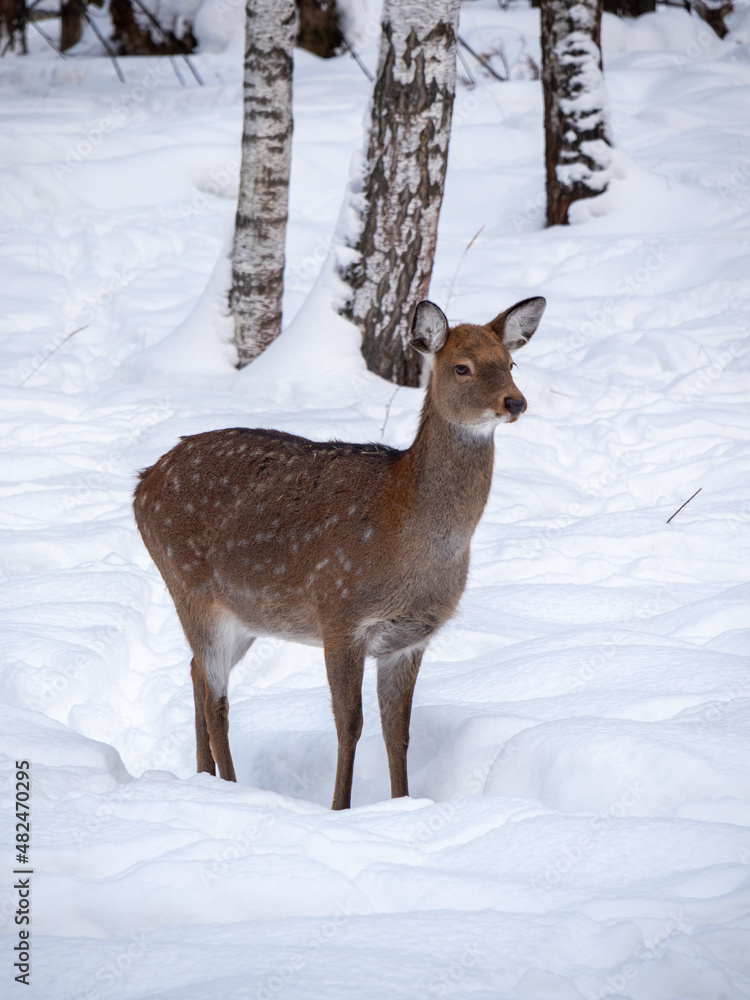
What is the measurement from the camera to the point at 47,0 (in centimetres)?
2248

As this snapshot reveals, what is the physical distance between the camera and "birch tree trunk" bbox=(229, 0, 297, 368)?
7180 millimetres

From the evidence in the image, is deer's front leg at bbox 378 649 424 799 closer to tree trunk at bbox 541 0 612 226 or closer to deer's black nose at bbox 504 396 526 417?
deer's black nose at bbox 504 396 526 417

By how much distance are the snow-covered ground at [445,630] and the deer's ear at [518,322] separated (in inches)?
52.9

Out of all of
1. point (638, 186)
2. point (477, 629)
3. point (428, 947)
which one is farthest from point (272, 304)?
point (428, 947)

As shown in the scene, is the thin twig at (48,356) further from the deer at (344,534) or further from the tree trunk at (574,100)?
the tree trunk at (574,100)

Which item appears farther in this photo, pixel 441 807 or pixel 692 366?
pixel 692 366

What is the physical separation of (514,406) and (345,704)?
1.22 meters

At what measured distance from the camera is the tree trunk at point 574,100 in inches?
363

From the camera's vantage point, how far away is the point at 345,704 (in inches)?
140

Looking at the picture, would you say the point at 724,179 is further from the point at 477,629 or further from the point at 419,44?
the point at 477,629

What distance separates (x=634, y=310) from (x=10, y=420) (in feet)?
16.3

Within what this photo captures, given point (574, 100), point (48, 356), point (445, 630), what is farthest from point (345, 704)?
point (574, 100)

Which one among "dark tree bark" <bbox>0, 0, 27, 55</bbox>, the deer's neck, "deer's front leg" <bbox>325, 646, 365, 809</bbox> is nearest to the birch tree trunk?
the deer's neck

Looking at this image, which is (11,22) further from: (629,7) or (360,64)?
(629,7)
